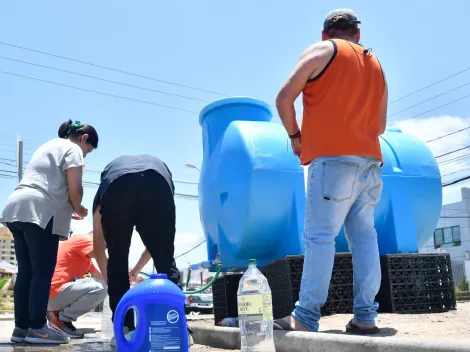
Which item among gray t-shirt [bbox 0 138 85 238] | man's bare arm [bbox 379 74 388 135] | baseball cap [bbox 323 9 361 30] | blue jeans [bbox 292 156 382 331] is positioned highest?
baseball cap [bbox 323 9 361 30]

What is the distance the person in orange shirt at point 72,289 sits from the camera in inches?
186

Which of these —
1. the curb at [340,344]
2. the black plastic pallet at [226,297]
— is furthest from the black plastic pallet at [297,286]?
the curb at [340,344]

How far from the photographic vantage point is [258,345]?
8.71 ft

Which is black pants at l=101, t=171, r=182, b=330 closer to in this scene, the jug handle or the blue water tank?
the jug handle

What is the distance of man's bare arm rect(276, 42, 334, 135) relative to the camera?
3035mm

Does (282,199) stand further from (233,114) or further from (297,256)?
(233,114)

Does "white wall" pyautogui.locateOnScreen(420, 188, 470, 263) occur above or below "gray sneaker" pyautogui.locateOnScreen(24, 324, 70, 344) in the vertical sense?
above

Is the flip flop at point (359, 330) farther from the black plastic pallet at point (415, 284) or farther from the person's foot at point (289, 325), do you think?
the black plastic pallet at point (415, 284)

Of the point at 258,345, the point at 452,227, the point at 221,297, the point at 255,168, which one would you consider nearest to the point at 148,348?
the point at 258,345

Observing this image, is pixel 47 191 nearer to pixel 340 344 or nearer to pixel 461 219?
pixel 340 344

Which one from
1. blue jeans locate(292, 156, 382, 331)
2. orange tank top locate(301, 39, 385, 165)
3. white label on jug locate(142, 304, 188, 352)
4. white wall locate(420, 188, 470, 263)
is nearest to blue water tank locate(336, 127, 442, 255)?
blue jeans locate(292, 156, 382, 331)

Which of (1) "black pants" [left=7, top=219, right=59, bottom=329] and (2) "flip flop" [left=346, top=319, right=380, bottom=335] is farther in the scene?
(1) "black pants" [left=7, top=219, right=59, bottom=329]

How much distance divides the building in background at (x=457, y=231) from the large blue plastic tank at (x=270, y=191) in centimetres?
3124

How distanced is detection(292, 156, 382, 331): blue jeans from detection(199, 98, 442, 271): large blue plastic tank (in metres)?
1.53
